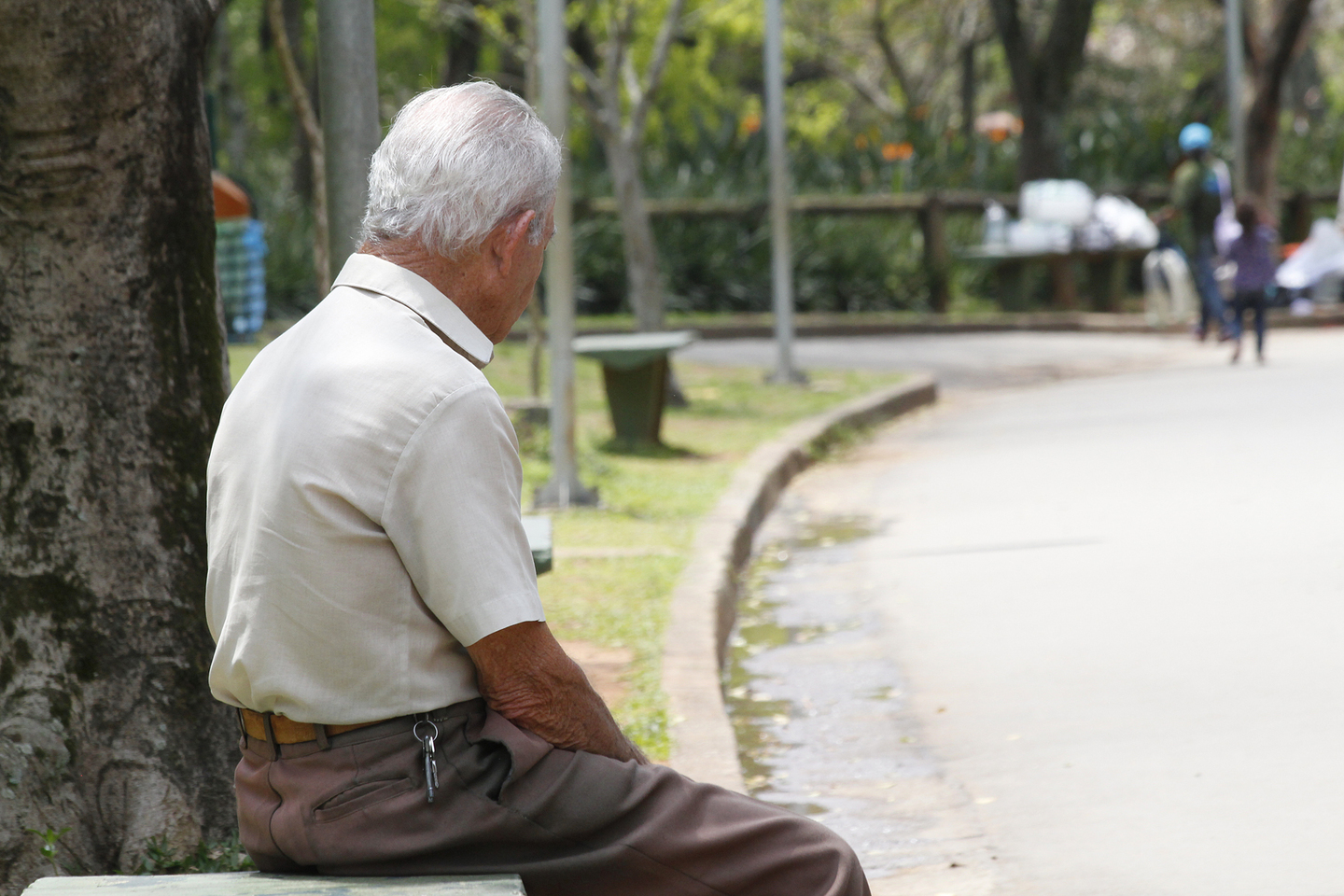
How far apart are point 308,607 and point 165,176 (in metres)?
1.33

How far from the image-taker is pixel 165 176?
3158 millimetres

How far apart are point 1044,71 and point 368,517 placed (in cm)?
1960

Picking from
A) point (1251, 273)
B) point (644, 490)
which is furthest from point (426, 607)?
point (1251, 273)

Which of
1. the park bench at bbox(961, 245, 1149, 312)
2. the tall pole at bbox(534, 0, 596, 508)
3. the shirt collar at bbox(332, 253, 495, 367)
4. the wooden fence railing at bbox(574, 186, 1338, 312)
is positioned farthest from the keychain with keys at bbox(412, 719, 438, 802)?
the park bench at bbox(961, 245, 1149, 312)

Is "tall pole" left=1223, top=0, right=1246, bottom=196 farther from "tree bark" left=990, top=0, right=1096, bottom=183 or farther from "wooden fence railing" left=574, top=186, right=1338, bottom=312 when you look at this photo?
"wooden fence railing" left=574, top=186, right=1338, bottom=312

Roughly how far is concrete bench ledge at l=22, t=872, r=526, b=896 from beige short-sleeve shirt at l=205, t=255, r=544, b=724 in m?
0.22

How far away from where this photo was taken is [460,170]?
221 cm

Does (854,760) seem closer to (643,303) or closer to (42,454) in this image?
(42,454)

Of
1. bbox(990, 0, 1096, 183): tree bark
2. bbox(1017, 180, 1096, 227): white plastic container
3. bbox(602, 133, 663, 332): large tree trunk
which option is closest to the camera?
bbox(602, 133, 663, 332): large tree trunk

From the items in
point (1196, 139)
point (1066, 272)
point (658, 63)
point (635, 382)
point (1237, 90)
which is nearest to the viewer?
point (635, 382)

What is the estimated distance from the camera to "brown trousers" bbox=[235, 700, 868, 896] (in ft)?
7.20

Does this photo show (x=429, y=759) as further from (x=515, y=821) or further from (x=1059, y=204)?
(x=1059, y=204)

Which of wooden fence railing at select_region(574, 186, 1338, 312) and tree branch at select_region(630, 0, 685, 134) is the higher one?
tree branch at select_region(630, 0, 685, 134)

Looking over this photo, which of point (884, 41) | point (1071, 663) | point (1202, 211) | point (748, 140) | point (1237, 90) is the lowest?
point (1071, 663)
